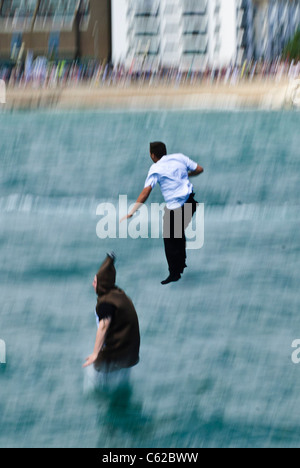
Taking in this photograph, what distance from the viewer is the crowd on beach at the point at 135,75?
88.6 feet

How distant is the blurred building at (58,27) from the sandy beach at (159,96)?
757 centimetres

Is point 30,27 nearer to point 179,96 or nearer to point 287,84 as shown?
point 179,96

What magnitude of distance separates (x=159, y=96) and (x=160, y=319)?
18.7m

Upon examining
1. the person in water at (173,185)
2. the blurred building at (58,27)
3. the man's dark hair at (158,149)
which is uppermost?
the man's dark hair at (158,149)

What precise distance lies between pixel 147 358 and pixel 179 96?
66.4 ft

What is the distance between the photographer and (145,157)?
2272cm

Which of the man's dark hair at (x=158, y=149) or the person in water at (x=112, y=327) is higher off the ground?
the man's dark hair at (x=158, y=149)

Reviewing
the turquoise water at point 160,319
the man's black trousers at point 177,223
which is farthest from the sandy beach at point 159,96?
the man's black trousers at point 177,223

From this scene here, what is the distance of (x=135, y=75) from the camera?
28375 millimetres

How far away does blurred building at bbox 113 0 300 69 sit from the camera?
34.5 meters

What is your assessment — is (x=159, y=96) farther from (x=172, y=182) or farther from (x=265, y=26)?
(x=172, y=182)

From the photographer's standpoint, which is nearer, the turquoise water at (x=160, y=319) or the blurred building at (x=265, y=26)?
the turquoise water at (x=160, y=319)

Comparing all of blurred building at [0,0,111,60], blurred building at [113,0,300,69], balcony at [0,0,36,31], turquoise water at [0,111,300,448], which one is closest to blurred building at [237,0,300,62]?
blurred building at [113,0,300,69]

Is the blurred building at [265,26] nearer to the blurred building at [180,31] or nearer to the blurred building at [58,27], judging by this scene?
the blurred building at [180,31]
